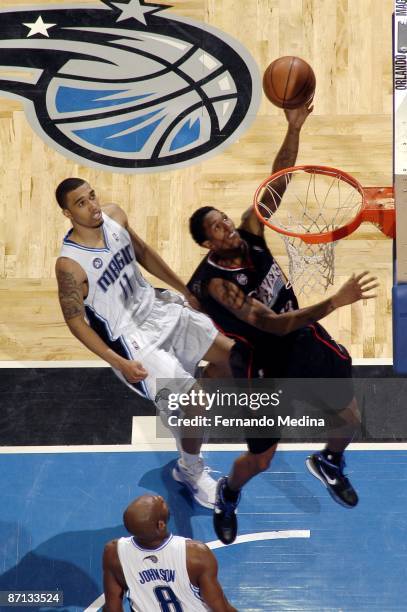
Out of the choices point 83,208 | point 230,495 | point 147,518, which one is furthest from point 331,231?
point 147,518

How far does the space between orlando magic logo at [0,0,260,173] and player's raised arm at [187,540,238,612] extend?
294 centimetres

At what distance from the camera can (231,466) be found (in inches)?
268

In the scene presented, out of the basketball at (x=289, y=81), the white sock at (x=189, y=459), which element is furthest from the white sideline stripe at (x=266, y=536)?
the basketball at (x=289, y=81)

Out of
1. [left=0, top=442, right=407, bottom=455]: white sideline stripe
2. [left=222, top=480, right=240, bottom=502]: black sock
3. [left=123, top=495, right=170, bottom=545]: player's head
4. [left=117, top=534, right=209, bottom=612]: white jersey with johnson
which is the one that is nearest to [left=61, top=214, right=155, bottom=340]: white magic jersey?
[left=0, top=442, right=407, bottom=455]: white sideline stripe

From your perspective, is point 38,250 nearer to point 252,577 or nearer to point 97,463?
point 97,463

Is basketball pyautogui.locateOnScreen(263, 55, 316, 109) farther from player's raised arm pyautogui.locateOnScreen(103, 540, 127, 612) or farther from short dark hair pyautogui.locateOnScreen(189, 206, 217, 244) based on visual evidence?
player's raised arm pyautogui.locateOnScreen(103, 540, 127, 612)

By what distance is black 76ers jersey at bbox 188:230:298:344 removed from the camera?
696 centimetres

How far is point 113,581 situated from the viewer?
596cm

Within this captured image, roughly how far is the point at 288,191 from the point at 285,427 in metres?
1.64

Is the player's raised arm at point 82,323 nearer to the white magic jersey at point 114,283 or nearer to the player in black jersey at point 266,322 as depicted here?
the white magic jersey at point 114,283

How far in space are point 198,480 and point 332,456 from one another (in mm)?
906

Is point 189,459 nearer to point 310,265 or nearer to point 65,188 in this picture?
point 310,265

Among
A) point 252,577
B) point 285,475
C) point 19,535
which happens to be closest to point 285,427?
point 285,475

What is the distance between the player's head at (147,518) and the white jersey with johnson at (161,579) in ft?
0.46
